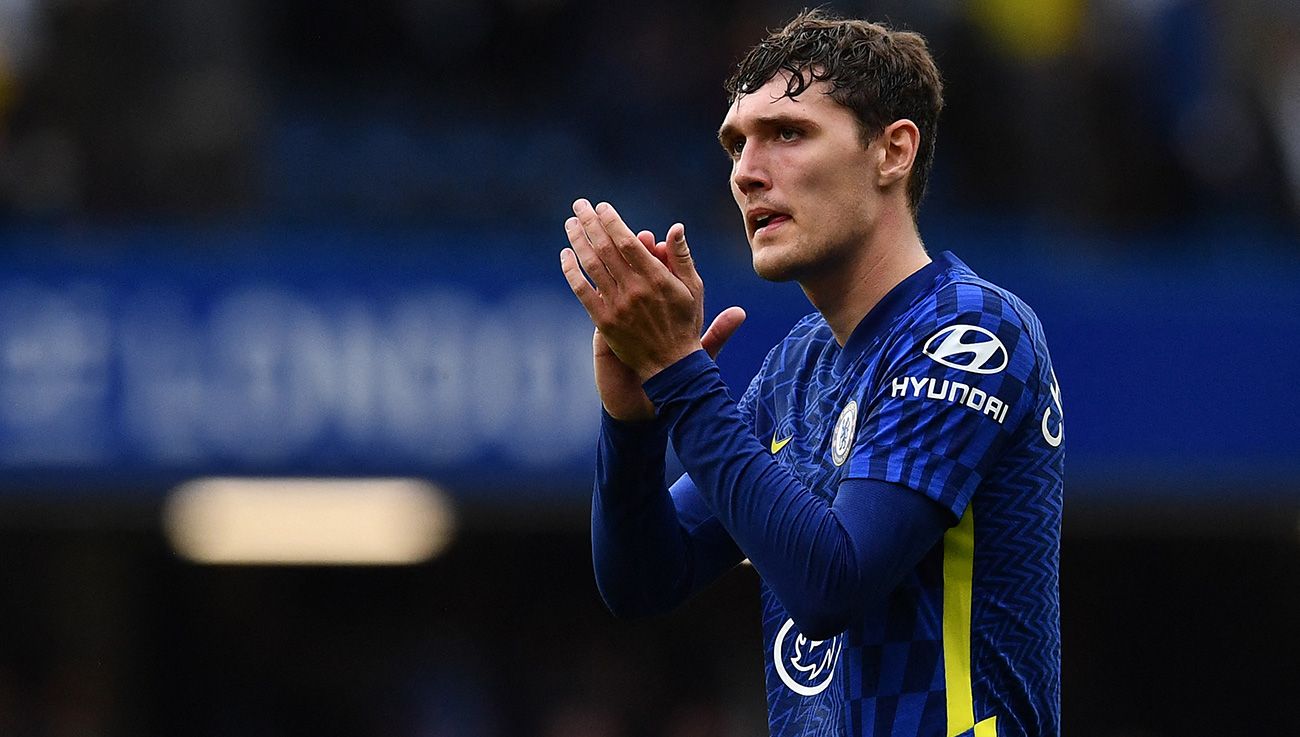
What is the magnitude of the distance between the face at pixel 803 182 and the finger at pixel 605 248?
0.27 metres

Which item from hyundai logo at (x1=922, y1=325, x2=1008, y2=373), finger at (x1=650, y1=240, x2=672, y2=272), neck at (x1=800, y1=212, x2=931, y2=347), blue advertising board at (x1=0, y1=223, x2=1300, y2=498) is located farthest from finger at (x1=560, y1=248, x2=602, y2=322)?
blue advertising board at (x1=0, y1=223, x2=1300, y2=498)

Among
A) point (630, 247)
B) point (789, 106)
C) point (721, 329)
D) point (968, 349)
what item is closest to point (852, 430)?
point (968, 349)

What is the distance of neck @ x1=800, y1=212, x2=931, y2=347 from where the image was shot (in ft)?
10.7

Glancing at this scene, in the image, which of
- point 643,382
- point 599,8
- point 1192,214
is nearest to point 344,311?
point 599,8

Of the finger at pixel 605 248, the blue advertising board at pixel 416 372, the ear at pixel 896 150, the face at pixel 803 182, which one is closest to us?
the finger at pixel 605 248

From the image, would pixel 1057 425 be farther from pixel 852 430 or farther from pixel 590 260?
pixel 590 260

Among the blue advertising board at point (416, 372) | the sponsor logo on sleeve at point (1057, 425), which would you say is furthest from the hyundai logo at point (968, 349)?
the blue advertising board at point (416, 372)

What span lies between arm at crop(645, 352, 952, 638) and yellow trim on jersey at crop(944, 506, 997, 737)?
0.23 feet

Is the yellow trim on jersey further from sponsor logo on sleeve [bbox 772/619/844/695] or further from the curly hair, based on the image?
the curly hair

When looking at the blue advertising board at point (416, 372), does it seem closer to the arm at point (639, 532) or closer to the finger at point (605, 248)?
the arm at point (639, 532)

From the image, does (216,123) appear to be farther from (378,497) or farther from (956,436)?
(956,436)

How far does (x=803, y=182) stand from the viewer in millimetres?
3201

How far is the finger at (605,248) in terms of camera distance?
9.89 ft

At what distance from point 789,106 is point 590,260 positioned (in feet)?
1.59
